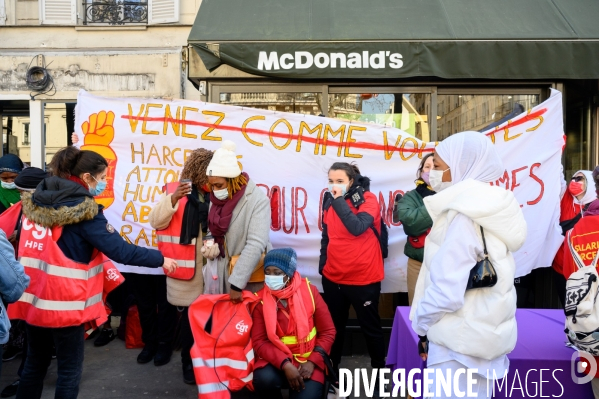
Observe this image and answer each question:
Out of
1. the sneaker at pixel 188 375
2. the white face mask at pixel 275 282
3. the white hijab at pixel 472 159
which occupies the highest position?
the white hijab at pixel 472 159

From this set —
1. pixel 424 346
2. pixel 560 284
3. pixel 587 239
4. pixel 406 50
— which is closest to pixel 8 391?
pixel 424 346

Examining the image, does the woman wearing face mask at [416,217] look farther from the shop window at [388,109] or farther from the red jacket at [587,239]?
the red jacket at [587,239]

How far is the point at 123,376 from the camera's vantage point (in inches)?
192

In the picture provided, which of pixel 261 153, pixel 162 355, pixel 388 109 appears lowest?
pixel 162 355

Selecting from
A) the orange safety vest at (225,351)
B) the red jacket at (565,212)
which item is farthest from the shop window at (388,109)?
the orange safety vest at (225,351)

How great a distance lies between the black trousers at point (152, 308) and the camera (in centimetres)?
521

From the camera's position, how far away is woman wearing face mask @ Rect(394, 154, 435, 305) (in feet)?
14.6

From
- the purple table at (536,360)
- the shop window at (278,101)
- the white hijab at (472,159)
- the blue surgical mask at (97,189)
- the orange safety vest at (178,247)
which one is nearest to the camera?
the white hijab at (472,159)

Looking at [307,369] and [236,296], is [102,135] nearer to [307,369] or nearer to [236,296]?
[236,296]

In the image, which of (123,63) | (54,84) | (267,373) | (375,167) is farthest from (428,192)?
(54,84)

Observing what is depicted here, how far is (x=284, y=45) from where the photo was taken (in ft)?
18.0

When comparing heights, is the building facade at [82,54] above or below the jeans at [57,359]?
above

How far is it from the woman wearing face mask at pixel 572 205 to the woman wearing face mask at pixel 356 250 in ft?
6.49

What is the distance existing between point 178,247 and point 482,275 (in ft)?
9.81
